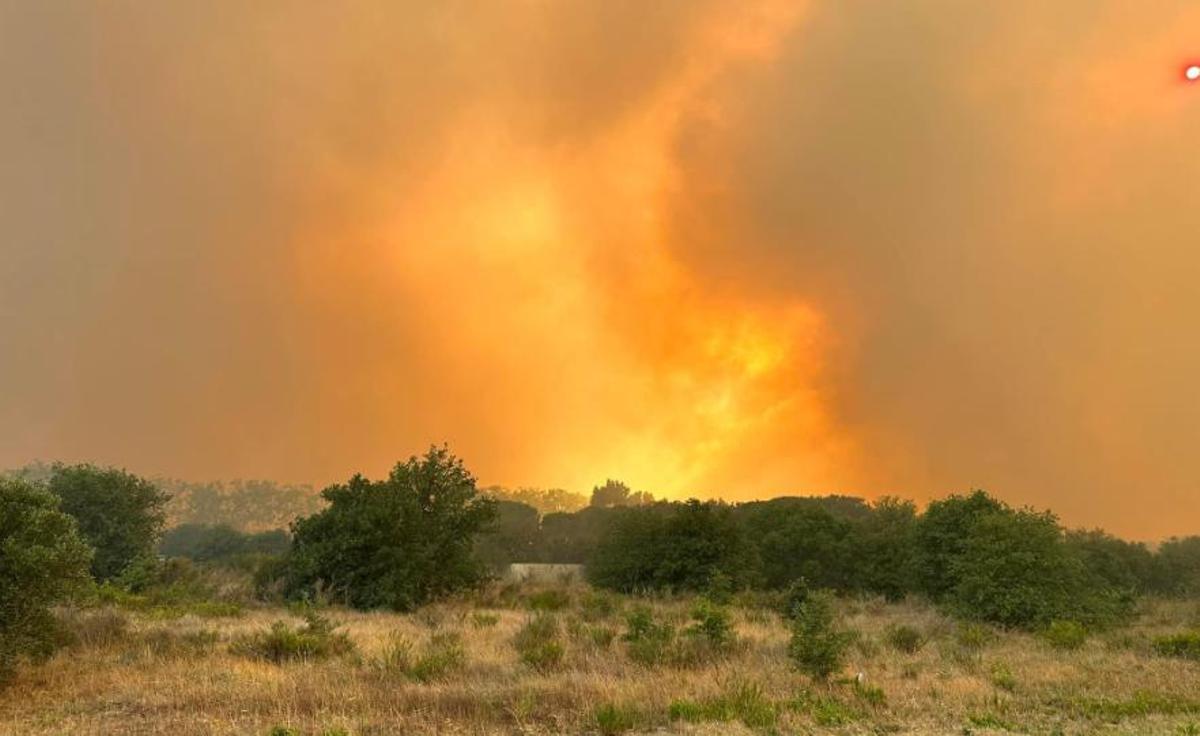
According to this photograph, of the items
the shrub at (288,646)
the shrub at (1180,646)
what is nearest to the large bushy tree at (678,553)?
the shrub at (1180,646)

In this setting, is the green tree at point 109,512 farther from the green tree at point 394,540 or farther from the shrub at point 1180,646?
the shrub at point 1180,646

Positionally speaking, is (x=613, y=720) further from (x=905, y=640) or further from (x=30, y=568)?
(x=905, y=640)

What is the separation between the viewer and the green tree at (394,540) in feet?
108

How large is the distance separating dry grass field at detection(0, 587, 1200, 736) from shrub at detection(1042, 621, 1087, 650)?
1104 millimetres

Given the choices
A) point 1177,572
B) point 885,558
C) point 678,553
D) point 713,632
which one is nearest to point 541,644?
point 713,632

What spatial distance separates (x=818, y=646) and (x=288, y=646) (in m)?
12.8

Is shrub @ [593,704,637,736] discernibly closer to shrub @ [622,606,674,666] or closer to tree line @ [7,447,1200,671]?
shrub @ [622,606,674,666]

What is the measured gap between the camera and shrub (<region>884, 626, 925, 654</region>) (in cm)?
2098

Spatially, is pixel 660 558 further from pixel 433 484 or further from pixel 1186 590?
pixel 1186 590

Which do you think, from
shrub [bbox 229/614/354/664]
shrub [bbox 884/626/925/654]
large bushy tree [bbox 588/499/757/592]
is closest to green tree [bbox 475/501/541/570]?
large bushy tree [bbox 588/499/757/592]

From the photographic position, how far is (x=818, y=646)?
51.2 ft

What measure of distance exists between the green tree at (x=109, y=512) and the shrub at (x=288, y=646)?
3287 centimetres

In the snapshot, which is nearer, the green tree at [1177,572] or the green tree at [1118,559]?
the green tree at [1118,559]

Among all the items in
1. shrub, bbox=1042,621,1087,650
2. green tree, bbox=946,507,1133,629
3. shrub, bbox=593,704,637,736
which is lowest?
shrub, bbox=593,704,637,736
